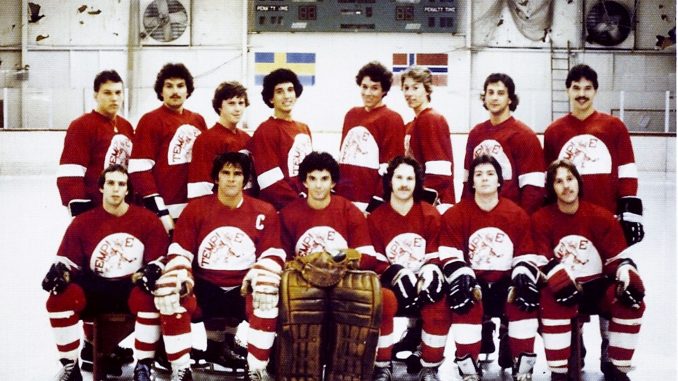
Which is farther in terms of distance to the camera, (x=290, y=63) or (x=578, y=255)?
(x=290, y=63)

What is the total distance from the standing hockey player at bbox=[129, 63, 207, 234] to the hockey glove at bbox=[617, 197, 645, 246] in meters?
1.76

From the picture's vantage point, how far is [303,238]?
2799 mm

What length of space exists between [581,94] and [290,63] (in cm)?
929

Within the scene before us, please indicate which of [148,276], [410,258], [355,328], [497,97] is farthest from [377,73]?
[148,276]

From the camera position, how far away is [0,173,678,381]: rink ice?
118 inches

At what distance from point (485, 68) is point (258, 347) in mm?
10283

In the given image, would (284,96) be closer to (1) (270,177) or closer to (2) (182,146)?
(1) (270,177)

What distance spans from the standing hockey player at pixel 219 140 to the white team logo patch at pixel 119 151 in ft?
1.09

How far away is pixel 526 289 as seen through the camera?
2555 millimetres

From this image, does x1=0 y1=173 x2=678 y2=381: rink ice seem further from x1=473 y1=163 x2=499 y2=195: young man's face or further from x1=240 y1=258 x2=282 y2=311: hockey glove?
x1=473 y1=163 x2=499 y2=195: young man's face

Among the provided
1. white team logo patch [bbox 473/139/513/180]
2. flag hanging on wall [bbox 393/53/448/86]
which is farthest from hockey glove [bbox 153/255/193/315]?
flag hanging on wall [bbox 393/53/448/86]

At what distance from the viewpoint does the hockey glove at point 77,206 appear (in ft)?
9.64

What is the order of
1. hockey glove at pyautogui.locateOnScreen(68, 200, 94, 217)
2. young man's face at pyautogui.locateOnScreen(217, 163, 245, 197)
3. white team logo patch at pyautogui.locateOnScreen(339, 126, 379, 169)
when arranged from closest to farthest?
young man's face at pyautogui.locateOnScreen(217, 163, 245, 197) < hockey glove at pyautogui.locateOnScreen(68, 200, 94, 217) < white team logo patch at pyautogui.locateOnScreen(339, 126, 379, 169)

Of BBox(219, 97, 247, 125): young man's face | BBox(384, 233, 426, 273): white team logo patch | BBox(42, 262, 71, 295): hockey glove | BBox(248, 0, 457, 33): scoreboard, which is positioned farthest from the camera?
BBox(248, 0, 457, 33): scoreboard
